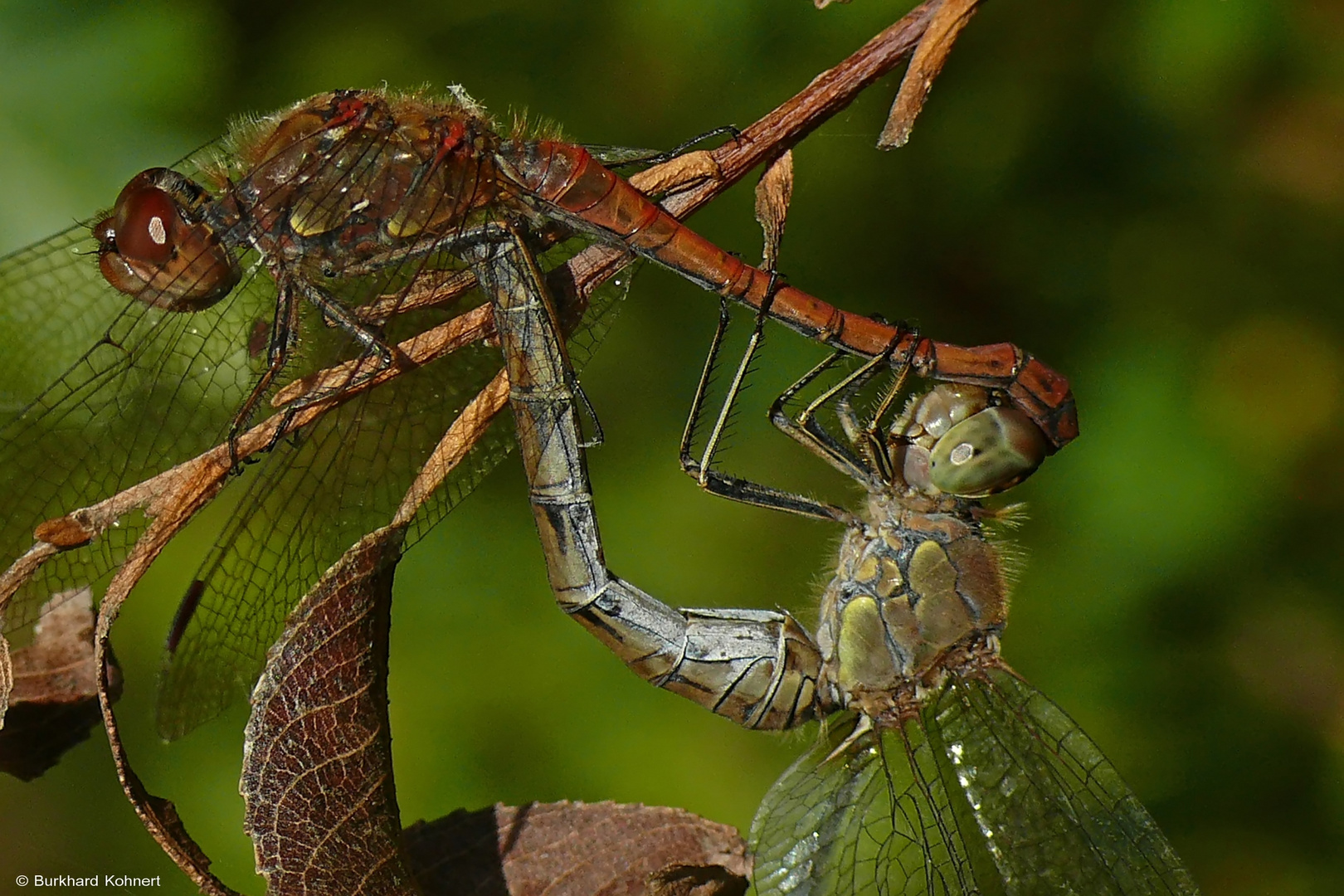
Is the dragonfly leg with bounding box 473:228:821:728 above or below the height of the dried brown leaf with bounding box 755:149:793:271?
below

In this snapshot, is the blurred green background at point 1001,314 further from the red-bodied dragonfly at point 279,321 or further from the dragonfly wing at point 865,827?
the red-bodied dragonfly at point 279,321

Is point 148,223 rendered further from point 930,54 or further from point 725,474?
point 930,54

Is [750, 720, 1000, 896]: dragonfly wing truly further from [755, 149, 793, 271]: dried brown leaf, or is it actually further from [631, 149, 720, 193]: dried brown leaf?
[631, 149, 720, 193]: dried brown leaf

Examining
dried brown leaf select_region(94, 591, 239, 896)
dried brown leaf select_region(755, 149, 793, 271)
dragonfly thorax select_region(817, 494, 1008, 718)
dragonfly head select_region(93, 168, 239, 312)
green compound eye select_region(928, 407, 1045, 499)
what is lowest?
dried brown leaf select_region(94, 591, 239, 896)

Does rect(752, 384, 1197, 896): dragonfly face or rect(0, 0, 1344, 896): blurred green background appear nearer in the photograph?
rect(752, 384, 1197, 896): dragonfly face

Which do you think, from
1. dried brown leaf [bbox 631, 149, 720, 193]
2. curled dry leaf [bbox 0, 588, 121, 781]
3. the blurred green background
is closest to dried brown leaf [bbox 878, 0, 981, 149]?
dried brown leaf [bbox 631, 149, 720, 193]

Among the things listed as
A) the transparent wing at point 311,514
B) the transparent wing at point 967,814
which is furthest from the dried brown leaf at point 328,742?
the transparent wing at point 967,814
